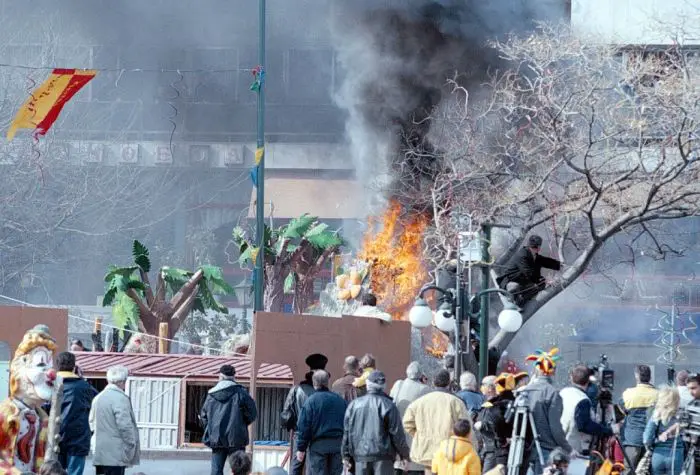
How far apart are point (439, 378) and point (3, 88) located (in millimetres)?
31912

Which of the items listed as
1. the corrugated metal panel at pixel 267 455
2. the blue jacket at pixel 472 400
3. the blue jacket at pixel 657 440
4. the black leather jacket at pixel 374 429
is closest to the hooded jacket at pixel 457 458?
the black leather jacket at pixel 374 429

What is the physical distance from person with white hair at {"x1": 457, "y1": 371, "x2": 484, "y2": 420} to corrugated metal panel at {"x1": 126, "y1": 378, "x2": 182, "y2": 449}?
16.1 ft

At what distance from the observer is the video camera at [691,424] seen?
1148 centimetres

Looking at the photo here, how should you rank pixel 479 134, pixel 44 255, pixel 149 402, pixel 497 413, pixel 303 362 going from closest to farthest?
pixel 497 413, pixel 303 362, pixel 149 402, pixel 479 134, pixel 44 255

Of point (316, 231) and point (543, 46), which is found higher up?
point (543, 46)

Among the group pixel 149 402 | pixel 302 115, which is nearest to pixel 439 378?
pixel 149 402

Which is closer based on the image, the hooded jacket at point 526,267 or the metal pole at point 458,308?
the metal pole at point 458,308

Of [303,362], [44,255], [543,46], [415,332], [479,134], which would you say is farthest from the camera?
[44,255]

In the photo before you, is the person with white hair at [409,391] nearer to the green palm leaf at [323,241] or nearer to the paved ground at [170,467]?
the paved ground at [170,467]

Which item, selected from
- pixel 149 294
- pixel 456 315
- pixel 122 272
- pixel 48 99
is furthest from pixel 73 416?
pixel 149 294

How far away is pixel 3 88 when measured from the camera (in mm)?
40844

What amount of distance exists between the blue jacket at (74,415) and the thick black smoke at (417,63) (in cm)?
1249

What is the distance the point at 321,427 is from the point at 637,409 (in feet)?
12.0

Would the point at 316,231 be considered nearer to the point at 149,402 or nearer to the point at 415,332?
the point at 415,332
